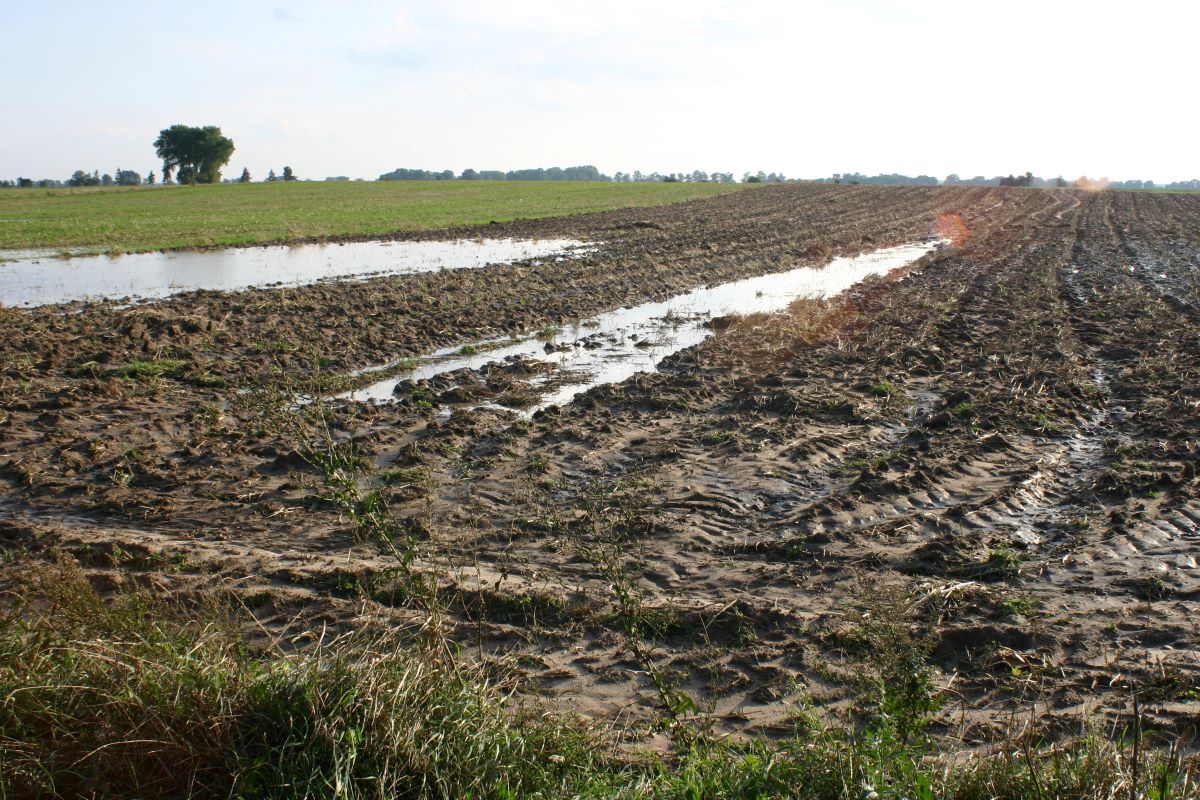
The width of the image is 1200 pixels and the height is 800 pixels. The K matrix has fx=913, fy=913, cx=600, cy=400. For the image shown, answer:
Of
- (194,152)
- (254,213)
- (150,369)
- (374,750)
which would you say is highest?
(194,152)

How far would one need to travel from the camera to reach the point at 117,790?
3.47 m

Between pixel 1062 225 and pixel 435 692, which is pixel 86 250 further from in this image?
pixel 1062 225

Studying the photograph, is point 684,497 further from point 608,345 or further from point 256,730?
point 608,345

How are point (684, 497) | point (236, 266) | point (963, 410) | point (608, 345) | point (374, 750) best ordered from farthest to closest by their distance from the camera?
point (236, 266)
point (608, 345)
point (963, 410)
point (684, 497)
point (374, 750)

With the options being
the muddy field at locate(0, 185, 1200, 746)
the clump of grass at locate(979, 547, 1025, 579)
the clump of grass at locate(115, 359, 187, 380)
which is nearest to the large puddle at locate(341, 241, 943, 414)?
the muddy field at locate(0, 185, 1200, 746)

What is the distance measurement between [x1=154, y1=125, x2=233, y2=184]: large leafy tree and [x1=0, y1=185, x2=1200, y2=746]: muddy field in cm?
8939

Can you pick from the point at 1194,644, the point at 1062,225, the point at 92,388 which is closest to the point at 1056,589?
the point at 1194,644

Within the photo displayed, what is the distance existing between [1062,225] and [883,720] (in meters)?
36.8

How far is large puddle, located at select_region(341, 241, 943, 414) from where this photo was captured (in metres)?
11.6

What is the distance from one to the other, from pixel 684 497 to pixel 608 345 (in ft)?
22.9

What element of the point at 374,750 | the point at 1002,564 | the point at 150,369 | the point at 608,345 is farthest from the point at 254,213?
the point at 374,750

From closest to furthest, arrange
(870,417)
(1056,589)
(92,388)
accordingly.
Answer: (1056,589) → (870,417) → (92,388)

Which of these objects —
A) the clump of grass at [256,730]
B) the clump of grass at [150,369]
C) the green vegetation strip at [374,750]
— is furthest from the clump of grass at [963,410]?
the clump of grass at [150,369]

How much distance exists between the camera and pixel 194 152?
3792 inches
